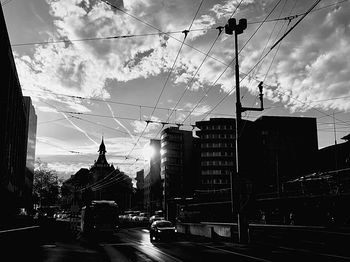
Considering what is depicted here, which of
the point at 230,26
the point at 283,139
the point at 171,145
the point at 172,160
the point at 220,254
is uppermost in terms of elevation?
the point at 283,139

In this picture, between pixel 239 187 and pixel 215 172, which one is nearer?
pixel 239 187

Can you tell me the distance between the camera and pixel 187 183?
140m

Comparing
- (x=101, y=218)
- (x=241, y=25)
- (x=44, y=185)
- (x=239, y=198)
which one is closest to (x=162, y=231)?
(x=101, y=218)

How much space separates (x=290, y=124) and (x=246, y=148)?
17.4 m

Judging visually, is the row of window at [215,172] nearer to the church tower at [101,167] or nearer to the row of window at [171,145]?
the row of window at [171,145]

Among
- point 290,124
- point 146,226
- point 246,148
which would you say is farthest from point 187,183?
point 146,226

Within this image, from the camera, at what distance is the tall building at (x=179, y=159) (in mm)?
131275

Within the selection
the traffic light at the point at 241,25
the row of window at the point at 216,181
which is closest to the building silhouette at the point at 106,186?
the row of window at the point at 216,181

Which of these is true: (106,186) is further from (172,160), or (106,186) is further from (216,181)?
(216,181)

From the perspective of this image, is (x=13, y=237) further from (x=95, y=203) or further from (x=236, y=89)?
(x=95, y=203)

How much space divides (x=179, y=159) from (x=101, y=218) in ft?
331

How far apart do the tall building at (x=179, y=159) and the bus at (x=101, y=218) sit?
8733 cm

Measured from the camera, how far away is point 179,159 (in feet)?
447

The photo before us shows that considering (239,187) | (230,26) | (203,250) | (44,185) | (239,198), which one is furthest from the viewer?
(44,185)
